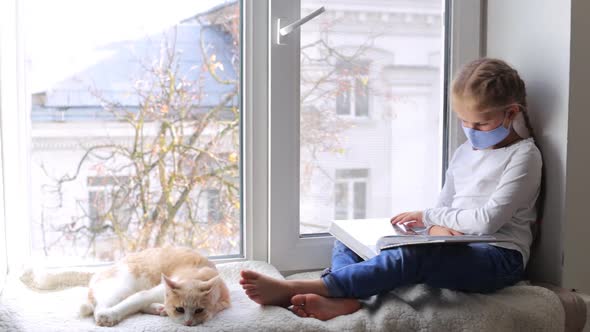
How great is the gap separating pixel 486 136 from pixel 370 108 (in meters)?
0.31

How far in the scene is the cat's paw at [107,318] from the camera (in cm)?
115

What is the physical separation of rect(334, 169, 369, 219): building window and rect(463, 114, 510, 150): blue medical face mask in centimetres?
29

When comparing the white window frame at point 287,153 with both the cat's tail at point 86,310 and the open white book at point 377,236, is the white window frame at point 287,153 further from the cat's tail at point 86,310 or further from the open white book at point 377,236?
the cat's tail at point 86,310

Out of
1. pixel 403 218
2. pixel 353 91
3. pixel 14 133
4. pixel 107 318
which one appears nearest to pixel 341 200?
pixel 403 218

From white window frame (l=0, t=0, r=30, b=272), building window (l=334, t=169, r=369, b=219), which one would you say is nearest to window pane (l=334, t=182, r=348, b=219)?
building window (l=334, t=169, r=369, b=219)

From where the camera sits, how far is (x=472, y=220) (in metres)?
1.33

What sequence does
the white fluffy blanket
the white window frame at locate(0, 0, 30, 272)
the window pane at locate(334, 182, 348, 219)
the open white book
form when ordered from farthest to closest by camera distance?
the window pane at locate(334, 182, 348, 219)
the white window frame at locate(0, 0, 30, 272)
the open white book
the white fluffy blanket

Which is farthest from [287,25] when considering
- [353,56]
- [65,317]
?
[65,317]

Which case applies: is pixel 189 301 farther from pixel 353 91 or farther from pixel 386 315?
pixel 353 91

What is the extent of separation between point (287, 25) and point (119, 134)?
46 centimetres

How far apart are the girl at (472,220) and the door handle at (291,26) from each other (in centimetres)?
35

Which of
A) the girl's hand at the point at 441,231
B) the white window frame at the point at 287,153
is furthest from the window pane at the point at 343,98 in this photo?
the girl's hand at the point at 441,231

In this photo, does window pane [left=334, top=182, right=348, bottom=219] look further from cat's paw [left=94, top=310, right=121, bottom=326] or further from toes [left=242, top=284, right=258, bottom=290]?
cat's paw [left=94, top=310, right=121, bottom=326]

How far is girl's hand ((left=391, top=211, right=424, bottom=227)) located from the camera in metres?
1.50
